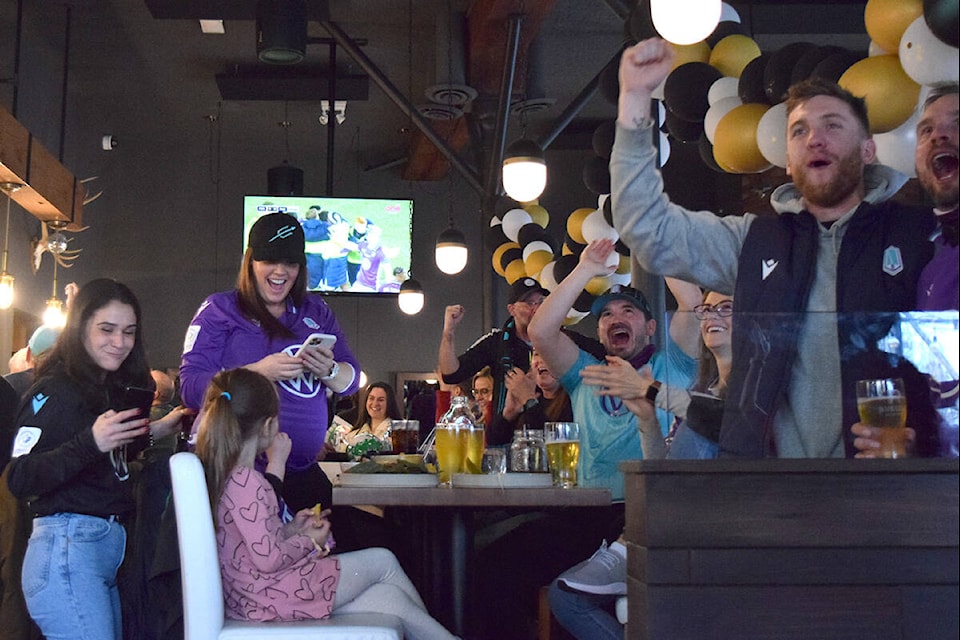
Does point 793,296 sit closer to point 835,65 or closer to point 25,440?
point 835,65

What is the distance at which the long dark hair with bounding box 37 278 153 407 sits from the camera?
2.93 metres

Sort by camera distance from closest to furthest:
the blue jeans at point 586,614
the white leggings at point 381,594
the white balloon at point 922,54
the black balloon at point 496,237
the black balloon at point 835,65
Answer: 1. the white leggings at point 381,594
2. the blue jeans at point 586,614
3. the white balloon at point 922,54
4. the black balloon at point 835,65
5. the black balloon at point 496,237

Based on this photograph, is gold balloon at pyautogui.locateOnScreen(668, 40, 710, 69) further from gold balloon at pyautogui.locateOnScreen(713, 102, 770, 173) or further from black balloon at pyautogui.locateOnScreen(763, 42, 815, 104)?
black balloon at pyautogui.locateOnScreen(763, 42, 815, 104)

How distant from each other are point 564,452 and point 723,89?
2.14 metres

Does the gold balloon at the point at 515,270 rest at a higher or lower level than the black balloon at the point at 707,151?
lower

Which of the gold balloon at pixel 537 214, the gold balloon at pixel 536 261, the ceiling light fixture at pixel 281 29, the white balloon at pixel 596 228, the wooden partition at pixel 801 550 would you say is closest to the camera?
the wooden partition at pixel 801 550

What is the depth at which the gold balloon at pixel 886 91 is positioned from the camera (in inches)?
133

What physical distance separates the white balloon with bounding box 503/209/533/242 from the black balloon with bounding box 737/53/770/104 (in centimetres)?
412

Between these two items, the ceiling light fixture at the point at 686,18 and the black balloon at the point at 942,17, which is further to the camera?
the ceiling light fixture at the point at 686,18

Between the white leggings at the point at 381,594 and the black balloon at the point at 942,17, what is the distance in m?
2.04

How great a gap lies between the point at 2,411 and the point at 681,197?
6680 millimetres

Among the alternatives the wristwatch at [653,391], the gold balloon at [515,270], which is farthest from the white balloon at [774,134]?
the gold balloon at [515,270]

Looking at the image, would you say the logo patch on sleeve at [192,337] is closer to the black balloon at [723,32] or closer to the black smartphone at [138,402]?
the black smartphone at [138,402]

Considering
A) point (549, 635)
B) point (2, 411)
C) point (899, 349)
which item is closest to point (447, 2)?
point (2, 411)
